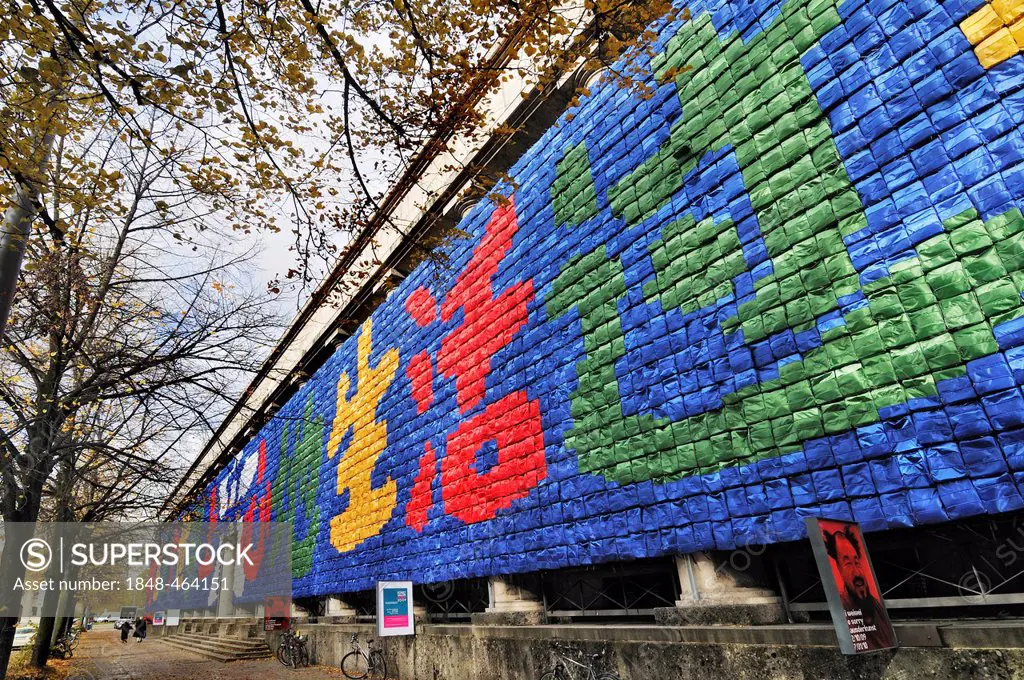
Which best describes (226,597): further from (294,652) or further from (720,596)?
(720,596)

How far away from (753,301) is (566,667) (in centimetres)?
595

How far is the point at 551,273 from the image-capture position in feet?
34.1

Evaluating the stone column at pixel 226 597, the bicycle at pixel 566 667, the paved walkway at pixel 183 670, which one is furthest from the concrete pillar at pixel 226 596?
the bicycle at pixel 566 667

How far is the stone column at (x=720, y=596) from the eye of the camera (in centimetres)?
687

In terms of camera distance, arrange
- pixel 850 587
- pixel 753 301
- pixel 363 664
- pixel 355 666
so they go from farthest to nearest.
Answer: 1. pixel 355 666
2. pixel 363 664
3. pixel 753 301
4. pixel 850 587

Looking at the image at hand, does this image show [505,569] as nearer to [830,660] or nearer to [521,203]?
[830,660]

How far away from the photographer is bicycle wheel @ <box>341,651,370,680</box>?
14407 millimetres

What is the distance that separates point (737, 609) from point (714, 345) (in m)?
3.23

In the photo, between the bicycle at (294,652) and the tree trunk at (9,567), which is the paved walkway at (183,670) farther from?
the tree trunk at (9,567)

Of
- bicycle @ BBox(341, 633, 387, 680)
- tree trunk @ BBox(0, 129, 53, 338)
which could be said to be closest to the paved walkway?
bicycle @ BBox(341, 633, 387, 680)

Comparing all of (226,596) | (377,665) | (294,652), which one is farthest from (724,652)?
(226,596)

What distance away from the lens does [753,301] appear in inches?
283

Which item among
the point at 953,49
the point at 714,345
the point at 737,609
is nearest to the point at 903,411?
the point at 714,345

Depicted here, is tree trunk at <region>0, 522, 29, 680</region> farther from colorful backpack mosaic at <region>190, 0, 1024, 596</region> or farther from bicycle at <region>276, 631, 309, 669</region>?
bicycle at <region>276, 631, 309, 669</region>
